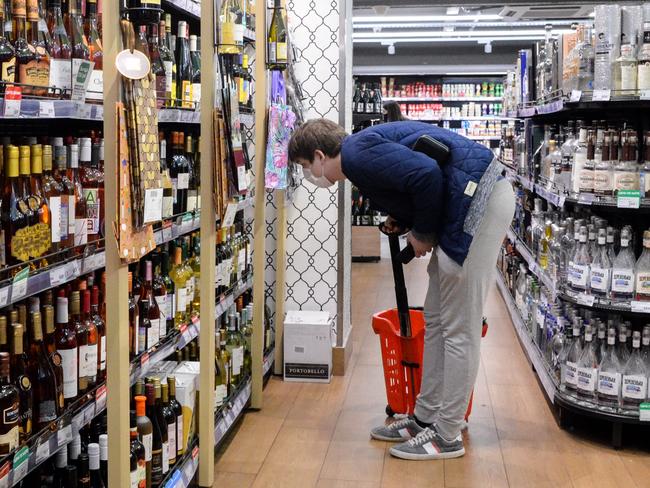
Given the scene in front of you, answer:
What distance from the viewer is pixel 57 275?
7.37 ft


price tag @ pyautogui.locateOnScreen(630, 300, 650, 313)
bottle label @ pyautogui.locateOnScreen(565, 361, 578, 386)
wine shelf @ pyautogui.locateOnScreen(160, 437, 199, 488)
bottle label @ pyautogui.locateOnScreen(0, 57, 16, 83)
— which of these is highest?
bottle label @ pyautogui.locateOnScreen(0, 57, 16, 83)

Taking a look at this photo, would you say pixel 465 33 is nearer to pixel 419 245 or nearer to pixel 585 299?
pixel 585 299

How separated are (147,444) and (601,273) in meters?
2.27

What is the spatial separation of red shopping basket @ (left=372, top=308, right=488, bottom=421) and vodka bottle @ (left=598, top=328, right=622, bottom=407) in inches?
22.8

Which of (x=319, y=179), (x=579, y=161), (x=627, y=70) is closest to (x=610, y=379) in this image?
(x=579, y=161)

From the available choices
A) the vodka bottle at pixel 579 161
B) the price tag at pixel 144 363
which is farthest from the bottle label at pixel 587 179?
the price tag at pixel 144 363

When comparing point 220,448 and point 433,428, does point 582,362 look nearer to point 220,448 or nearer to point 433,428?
point 433,428

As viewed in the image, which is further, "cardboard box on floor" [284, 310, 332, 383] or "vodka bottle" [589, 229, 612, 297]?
"cardboard box on floor" [284, 310, 332, 383]

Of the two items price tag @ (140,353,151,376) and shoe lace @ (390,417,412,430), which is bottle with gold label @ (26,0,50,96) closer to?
price tag @ (140,353,151,376)

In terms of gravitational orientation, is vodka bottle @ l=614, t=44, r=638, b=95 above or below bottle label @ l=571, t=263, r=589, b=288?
above

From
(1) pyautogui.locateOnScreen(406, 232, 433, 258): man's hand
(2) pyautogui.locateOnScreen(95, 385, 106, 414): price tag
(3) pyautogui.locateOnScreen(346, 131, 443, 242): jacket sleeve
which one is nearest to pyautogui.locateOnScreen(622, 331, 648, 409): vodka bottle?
(1) pyautogui.locateOnScreen(406, 232, 433, 258): man's hand

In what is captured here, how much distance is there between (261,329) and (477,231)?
4.53 feet

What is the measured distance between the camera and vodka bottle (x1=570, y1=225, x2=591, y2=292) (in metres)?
3.99

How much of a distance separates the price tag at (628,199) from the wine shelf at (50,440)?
96.9 inches
